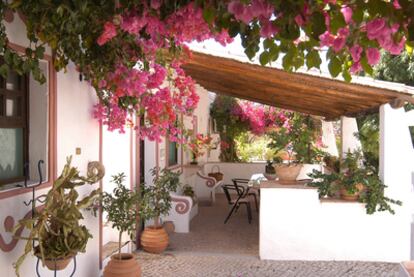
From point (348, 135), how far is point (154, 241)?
4786mm

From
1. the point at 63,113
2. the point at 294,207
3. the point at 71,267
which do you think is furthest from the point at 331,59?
the point at 294,207

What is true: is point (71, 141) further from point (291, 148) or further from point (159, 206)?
point (291, 148)

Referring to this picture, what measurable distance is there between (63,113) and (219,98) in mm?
10116

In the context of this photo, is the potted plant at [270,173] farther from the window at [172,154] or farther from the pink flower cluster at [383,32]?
the pink flower cluster at [383,32]

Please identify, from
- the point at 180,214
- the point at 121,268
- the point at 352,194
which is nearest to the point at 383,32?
the point at 121,268

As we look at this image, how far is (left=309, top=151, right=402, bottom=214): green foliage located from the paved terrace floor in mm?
838

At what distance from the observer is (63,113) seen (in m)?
4.14

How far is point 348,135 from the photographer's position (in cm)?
916

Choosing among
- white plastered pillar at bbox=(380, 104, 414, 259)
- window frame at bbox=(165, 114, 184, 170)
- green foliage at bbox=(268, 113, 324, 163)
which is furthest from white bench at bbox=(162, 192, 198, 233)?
white plastered pillar at bbox=(380, 104, 414, 259)

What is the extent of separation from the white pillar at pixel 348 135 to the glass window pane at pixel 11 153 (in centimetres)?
690

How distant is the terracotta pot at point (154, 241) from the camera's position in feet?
21.5

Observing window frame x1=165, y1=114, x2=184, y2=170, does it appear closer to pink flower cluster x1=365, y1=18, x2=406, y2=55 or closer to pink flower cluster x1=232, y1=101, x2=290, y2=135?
pink flower cluster x1=232, y1=101, x2=290, y2=135

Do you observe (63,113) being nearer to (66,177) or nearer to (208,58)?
(66,177)

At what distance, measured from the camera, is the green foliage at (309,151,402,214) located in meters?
6.22
